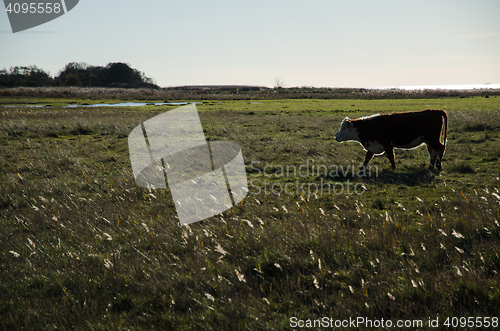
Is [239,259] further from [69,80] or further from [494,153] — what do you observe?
[69,80]

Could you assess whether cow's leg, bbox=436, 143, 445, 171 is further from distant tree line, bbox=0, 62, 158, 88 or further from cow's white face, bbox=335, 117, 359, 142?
distant tree line, bbox=0, 62, 158, 88

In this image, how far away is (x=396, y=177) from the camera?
970cm

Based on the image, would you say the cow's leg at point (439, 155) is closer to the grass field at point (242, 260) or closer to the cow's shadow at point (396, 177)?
the cow's shadow at point (396, 177)

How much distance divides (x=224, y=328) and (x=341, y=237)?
7.56ft

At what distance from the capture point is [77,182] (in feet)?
29.7

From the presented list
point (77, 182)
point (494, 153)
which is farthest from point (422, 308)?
point (494, 153)
